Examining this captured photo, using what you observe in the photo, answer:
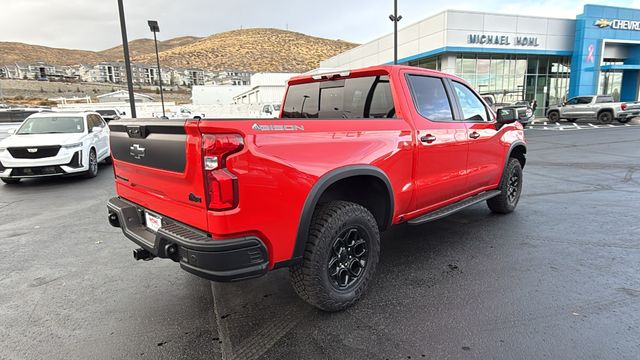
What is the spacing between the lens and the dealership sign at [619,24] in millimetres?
25844

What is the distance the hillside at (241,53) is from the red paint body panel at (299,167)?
91775mm

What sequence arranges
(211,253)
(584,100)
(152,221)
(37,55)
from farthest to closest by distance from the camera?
(37,55)
(584,100)
(152,221)
(211,253)

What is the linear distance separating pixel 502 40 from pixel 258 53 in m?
89.6

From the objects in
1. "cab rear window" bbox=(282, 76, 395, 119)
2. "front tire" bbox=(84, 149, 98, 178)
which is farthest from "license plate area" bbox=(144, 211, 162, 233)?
"front tire" bbox=(84, 149, 98, 178)

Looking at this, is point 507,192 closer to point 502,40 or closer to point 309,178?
point 309,178

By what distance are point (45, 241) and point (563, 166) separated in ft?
35.6

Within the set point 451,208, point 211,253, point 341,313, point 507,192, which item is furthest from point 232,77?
point 211,253

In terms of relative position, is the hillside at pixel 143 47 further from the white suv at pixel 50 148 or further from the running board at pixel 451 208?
the running board at pixel 451 208

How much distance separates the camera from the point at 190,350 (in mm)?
2611

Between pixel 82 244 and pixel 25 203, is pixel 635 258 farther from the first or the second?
pixel 25 203

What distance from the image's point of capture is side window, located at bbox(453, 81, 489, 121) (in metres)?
4.52

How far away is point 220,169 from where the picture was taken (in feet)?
7.54

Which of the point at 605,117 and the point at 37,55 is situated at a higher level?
the point at 37,55

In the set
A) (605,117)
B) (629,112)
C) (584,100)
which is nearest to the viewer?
(629,112)
